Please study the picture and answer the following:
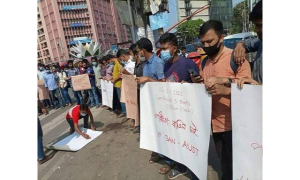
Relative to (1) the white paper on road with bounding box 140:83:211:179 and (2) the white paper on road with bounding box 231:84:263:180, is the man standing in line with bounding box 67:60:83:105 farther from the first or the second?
(2) the white paper on road with bounding box 231:84:263:180

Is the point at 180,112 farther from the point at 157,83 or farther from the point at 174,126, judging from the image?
the point at 157,83

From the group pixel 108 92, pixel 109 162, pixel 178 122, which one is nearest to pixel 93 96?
pixel 108 92

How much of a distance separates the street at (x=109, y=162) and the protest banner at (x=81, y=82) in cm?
243

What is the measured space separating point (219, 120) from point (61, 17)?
8893cm

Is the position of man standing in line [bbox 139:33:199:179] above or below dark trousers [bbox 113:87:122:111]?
above

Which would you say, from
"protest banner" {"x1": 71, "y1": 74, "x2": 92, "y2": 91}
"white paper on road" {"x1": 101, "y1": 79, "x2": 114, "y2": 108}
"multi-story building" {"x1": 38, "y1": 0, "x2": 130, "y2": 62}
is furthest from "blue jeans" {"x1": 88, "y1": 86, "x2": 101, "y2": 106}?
"multi-story building" {"x1": 38, "y1": 0, "x2": 130, "y2": 62}

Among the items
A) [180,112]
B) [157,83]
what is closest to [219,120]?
[180,112]

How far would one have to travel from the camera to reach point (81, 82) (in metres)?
7.23

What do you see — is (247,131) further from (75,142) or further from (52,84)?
(52,84)

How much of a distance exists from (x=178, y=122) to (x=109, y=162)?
176 centimetres

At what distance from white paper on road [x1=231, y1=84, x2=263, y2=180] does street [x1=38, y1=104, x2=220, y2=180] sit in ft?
3.67

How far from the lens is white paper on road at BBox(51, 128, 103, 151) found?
4.10 meters

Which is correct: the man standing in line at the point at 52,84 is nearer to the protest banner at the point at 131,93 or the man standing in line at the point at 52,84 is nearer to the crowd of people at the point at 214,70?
the crowd of people at the point at 214,70

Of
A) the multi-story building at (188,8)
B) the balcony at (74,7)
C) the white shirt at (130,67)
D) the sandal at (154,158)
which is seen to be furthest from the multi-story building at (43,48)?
the sandal at (154,158)
